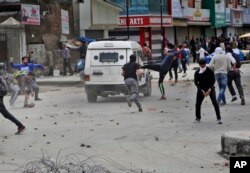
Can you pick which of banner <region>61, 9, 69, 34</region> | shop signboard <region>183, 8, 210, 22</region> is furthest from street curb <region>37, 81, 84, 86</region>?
shop signboard <region>183, 8, 210, 22</region>

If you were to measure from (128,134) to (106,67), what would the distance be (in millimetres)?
8357

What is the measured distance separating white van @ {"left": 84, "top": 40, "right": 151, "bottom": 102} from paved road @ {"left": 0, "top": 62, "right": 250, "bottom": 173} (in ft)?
1.44

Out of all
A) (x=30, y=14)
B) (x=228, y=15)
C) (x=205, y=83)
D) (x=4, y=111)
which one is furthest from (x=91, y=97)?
(x=228, y=15)

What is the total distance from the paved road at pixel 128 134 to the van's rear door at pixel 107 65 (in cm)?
79

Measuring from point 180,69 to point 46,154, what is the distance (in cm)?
2437

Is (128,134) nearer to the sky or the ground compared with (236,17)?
nearer to the ground

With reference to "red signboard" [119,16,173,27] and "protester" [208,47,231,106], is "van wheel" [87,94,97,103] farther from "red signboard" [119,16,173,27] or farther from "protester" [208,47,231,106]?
"red signboard" [119,16,173,27]

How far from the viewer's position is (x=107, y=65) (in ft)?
69.1

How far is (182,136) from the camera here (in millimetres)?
12414

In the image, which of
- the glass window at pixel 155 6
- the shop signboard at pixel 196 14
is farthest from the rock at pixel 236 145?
the shop signboard at pixel 196 14

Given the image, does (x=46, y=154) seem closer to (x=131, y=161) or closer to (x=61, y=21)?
(x=131, y=161)

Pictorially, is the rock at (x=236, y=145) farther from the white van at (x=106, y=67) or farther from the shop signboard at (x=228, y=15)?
the shop signboard at (x=228, y=15)

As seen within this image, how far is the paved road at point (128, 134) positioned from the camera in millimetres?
9852

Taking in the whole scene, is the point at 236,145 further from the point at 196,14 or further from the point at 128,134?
the point at 196,14
